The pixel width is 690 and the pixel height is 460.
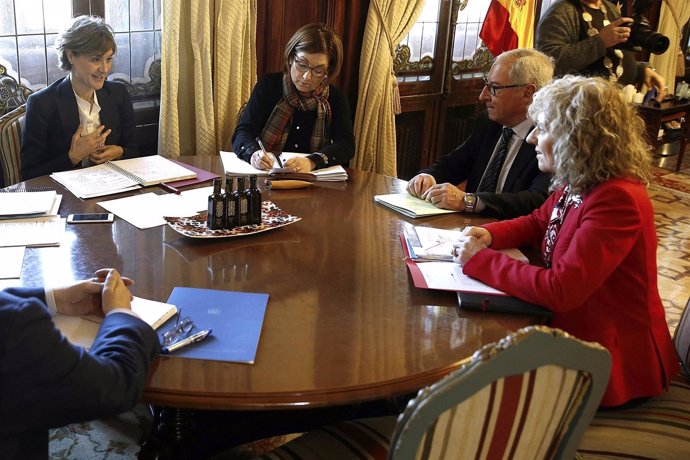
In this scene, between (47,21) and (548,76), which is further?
(47,21)

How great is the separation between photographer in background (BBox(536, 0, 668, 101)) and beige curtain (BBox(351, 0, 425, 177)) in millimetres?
766

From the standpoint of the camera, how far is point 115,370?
1.16m

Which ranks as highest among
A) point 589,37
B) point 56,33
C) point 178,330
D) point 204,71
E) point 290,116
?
point 589,37

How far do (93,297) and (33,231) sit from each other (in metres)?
0.53

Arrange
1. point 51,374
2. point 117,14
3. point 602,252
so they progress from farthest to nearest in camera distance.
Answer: point 117,14
point 602,252
point 51,374

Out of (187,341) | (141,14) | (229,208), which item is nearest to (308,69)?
(141,14)

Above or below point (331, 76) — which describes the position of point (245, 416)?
below

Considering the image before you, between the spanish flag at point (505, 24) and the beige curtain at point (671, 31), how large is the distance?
2031 millimetres

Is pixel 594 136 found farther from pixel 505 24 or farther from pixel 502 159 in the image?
pixel 505 24

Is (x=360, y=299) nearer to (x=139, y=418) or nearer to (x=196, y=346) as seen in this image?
(x=196, y=346)

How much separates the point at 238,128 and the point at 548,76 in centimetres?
120

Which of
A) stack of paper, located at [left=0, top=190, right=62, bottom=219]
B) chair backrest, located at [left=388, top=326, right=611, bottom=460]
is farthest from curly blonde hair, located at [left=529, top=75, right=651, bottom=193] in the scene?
stack of paper, located at [left=0, top=190, right=62, bottom=219]

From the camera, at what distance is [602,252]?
5.14ft

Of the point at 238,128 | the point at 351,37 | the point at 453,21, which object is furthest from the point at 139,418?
the point at 453,21
